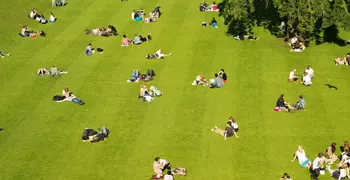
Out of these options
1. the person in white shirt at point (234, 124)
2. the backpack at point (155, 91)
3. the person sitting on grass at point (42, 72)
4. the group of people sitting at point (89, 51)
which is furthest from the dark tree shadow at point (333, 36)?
the person sitting on grass at point (42, 72)

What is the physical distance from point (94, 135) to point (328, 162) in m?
16.5

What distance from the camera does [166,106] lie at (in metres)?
38.4

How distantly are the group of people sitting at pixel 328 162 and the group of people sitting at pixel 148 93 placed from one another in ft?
45.0

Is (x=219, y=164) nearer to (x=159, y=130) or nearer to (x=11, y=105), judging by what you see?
(x=159, y=130)

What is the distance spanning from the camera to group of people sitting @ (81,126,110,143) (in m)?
34.1

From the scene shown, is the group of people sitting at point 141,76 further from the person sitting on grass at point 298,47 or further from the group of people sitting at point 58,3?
the group of people sitting at point 58,3

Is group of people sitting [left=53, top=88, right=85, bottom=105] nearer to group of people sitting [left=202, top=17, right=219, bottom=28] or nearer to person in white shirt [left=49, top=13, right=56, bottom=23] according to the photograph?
group of people sitting [left=202, top=17, right=219, bottom=28]

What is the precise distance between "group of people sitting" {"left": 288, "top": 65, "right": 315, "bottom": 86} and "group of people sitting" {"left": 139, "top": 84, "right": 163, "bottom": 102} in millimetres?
11613

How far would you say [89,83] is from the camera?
4294 cm

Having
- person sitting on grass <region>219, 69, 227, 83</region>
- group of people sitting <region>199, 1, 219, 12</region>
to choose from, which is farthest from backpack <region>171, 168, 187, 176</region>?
group of people sitting <region>199, 1, 219, 12</region>

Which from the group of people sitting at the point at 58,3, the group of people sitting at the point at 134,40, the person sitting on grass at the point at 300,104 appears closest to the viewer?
the person sitting on grass at the point at 300,104

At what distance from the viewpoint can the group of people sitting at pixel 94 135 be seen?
34125 millimetres

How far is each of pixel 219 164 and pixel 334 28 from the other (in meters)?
27.6

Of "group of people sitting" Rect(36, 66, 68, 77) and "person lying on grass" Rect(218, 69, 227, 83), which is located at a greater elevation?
"group of people sitting" Rect(36, 66, 68, 77)
